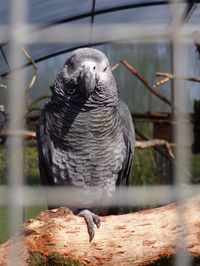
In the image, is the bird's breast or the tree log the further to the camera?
the bird's breast

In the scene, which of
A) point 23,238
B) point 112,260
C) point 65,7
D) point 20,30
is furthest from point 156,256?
point 65,7

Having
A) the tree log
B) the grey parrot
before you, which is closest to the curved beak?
the grey parrot

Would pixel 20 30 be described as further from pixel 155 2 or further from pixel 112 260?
pixel 155 2

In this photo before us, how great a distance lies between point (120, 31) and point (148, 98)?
221cm

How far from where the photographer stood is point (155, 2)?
2525 millimetres

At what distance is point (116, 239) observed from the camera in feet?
2.97

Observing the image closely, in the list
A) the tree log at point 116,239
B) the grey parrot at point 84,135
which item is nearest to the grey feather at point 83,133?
the grey parrot at point 84,135

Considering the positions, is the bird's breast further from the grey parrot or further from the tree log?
the tree log

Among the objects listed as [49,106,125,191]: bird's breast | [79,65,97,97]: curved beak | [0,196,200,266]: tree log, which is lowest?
[0,196,200,266]: tree log

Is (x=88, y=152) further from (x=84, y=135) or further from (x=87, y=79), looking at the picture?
(x=87, y=79)

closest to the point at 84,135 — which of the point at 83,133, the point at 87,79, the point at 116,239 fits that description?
the point at 83,133

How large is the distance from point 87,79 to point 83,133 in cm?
14

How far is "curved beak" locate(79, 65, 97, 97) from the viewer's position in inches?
47.2

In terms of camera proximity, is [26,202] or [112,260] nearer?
[26,202]
